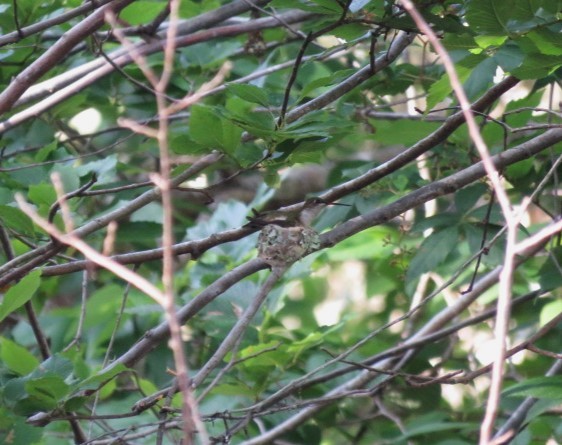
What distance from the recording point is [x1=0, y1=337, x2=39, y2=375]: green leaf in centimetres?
190

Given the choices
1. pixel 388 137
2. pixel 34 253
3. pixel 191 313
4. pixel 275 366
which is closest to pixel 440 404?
pixel 275 366

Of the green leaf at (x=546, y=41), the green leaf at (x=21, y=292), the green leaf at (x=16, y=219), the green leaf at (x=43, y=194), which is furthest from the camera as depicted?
the green leaf at (x=43, y=194)

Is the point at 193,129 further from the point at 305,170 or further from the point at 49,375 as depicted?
the point at 305,170

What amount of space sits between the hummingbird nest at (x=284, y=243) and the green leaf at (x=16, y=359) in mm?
597

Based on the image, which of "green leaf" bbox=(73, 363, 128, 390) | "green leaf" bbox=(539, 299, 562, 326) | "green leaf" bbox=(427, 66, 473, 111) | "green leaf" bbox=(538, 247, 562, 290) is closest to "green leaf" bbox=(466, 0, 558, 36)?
"green leaf" bbox=(427, 66, 473, 111)

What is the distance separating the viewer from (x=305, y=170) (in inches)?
159

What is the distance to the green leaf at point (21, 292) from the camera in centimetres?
157

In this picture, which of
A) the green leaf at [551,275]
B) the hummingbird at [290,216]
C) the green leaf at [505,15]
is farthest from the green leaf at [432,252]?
the green leaf at [505,15]

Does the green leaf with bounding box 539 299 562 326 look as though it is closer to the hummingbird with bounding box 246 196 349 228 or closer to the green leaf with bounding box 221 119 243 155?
the hummingbird with bounding box 246 196 349 228

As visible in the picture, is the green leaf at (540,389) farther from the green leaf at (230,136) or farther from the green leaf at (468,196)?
the green leaf at (230,136)

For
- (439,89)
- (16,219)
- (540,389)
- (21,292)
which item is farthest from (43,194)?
(540,389)

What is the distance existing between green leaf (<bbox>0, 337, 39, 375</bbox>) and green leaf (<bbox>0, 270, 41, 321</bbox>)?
287 millimetres

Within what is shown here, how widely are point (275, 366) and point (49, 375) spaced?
723 mm

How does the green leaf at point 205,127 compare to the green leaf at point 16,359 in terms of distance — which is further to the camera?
the green leaf at point 16,359
